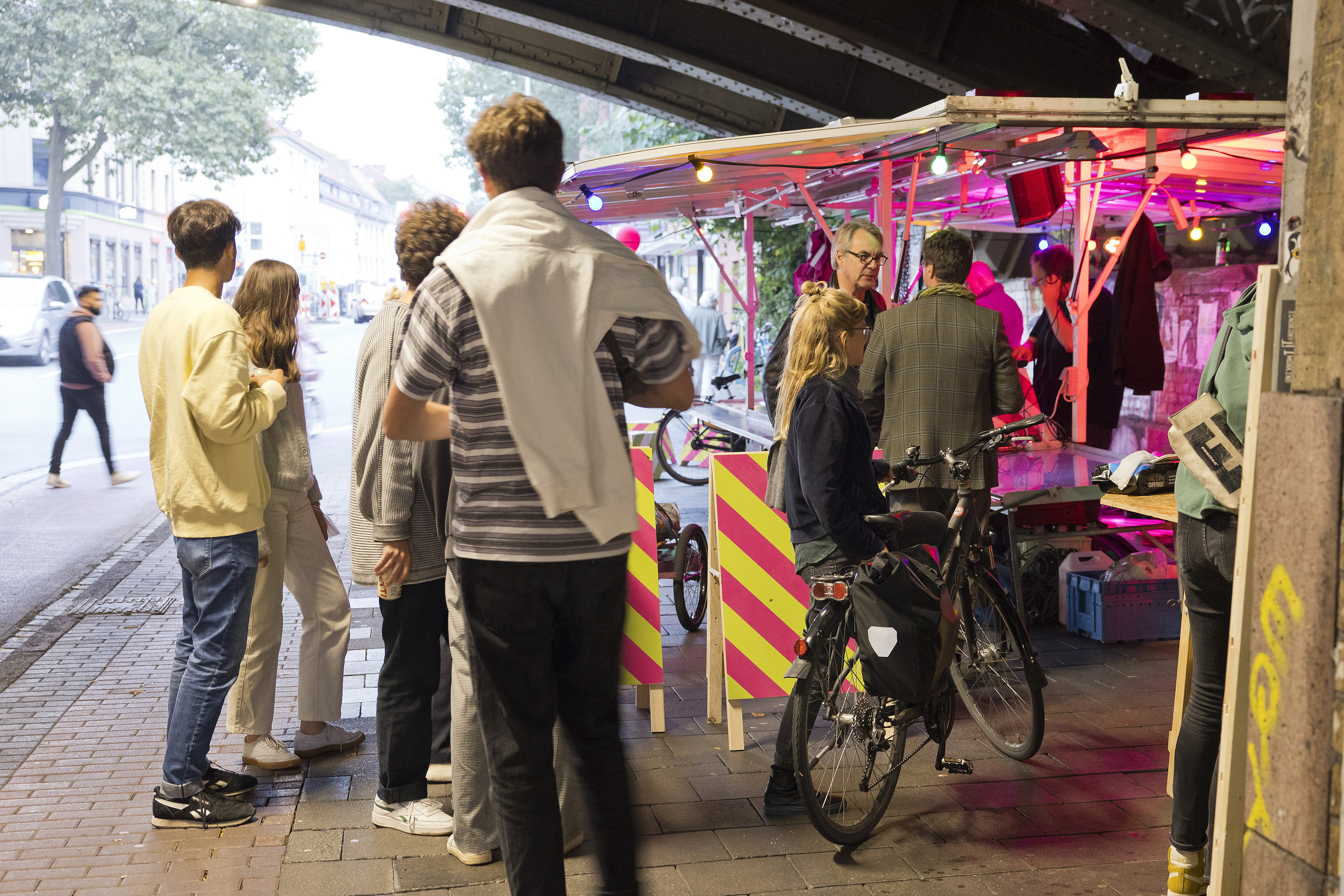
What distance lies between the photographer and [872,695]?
12.0 feet

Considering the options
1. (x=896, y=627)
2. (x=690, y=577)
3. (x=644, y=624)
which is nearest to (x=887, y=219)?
(x=690, y=577)

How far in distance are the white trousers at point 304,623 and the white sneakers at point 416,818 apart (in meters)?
0.77

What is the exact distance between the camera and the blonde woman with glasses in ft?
11.9

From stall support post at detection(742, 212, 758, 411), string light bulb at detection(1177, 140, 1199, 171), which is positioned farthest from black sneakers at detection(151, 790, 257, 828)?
stall support post at detection(742, 212, 758, 411)

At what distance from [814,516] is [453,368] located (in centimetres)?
175

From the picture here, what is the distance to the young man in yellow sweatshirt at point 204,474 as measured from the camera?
3.67 m

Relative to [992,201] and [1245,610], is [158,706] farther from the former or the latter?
[992,201]

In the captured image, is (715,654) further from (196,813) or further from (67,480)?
(67,480)

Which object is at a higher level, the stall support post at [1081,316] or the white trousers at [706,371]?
the stall support post at [1081,316]

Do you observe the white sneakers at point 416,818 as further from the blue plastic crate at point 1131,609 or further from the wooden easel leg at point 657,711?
the blue plastic crate at point 1131,609

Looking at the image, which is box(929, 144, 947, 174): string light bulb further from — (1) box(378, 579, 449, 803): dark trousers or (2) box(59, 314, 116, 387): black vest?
(2) box(59, 314, 116, 387): black vest

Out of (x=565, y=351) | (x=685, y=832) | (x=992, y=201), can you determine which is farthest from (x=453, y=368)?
(x=992, y=201)

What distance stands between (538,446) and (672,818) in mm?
2121

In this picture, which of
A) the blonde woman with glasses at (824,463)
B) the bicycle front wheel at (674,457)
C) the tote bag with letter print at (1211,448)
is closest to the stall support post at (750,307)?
the bicycle front wheel at (674,457)
